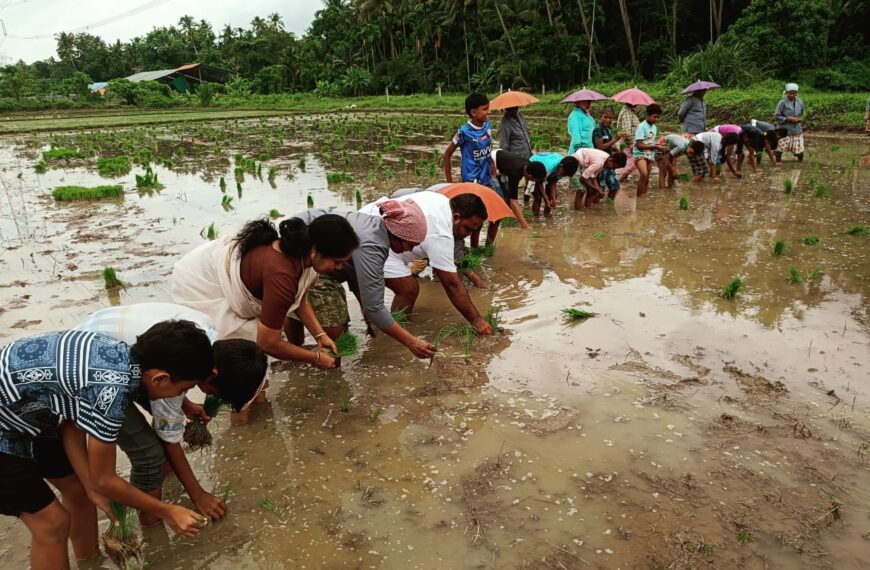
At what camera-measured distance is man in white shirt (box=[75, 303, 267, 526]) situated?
7.11ft

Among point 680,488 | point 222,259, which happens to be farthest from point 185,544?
point 680,488

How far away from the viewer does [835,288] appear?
4719 millimetres

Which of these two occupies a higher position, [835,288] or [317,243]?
[317,243]

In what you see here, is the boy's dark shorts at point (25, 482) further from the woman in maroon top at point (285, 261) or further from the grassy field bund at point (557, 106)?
the grassy field bund at point (557, 106)

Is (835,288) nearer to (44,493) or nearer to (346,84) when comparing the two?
(44,493)

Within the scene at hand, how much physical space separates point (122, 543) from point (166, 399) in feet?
1.95

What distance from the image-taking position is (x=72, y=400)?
185cm

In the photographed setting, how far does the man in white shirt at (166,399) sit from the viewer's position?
217 centimetres

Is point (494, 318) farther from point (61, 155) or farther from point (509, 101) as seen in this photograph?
point (61, 155)

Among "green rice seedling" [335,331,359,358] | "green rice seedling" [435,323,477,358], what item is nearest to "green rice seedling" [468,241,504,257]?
"green rice seedling" [435,323,477,358]

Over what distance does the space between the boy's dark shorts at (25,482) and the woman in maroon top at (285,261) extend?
1.07 metres

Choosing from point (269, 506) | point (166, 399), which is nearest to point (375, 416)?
point (269, 506)

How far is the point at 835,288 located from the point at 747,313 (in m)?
1.05

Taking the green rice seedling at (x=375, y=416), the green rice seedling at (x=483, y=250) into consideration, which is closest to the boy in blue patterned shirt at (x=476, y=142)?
the green rice seedling at (x=483, y=250)
